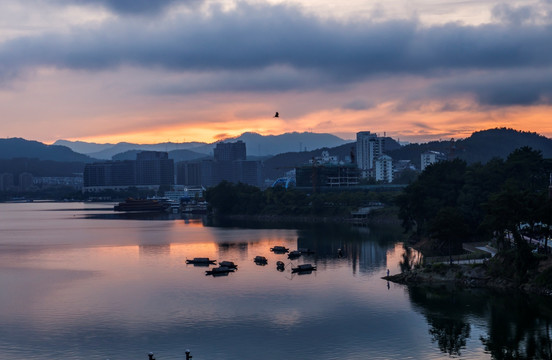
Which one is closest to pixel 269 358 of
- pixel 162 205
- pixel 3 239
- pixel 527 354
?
pixel 527 354

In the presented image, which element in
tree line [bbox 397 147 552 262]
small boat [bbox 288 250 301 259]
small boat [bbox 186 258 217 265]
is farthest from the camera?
small boat [bbox 288 250 301 259]

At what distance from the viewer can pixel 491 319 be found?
3956cm

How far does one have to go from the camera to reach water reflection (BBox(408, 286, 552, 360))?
34625 mm

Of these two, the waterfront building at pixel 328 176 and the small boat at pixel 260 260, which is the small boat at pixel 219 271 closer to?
the small boat at pixel 260 260

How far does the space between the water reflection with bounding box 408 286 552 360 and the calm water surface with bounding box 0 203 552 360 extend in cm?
7

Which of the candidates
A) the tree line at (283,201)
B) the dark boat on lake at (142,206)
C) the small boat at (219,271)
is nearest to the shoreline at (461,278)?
the small boat at (219,271)

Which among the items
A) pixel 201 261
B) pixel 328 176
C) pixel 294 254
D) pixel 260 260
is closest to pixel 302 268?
pixel 260 260

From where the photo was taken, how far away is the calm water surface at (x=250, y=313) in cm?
3469

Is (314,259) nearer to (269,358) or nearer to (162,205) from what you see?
(269,358)

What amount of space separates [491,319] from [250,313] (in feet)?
47.2

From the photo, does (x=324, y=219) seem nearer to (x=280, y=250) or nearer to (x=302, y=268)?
(x=280, y=250)

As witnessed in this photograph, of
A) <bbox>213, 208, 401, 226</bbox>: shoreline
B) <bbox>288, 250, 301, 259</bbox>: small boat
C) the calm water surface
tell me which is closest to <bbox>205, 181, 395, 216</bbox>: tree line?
<bbox>213, 208, 401, 226</bbox>: shoreline

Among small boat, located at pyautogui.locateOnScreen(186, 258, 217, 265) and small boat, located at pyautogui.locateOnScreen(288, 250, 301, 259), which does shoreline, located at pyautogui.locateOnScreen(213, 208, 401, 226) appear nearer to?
small boat, located at pyautogui.locateOnScreen(288, 250, 301, 259)

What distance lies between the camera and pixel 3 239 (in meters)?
95.9
